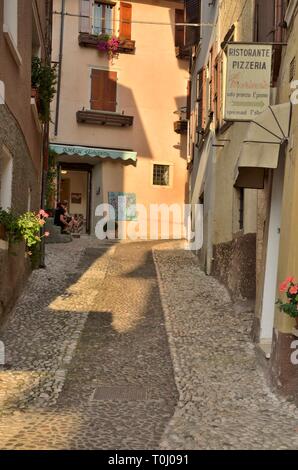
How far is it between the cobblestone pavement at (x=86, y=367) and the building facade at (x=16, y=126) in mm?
708

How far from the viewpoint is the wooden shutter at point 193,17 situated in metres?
17.3

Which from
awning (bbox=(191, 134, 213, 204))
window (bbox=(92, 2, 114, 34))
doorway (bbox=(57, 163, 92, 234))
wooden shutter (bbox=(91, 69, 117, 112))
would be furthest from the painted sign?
window (bbox=(92, 2, 114, 34))

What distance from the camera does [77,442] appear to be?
185 inches

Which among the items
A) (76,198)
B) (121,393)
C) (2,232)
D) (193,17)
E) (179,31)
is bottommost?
(121,393)

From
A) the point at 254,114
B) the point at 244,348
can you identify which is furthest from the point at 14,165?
the point at 244,348

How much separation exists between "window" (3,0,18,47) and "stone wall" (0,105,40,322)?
123 cm

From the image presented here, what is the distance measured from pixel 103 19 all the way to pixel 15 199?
15767 millimetres

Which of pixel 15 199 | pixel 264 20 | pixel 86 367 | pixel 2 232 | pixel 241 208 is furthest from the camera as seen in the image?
pixel 241 208

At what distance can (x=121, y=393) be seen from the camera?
6.20m

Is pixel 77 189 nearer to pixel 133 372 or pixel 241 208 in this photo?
pixel 241 208

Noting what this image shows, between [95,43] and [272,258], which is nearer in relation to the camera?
Result: [272,258]

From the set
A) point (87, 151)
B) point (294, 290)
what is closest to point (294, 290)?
point (294, 290)
